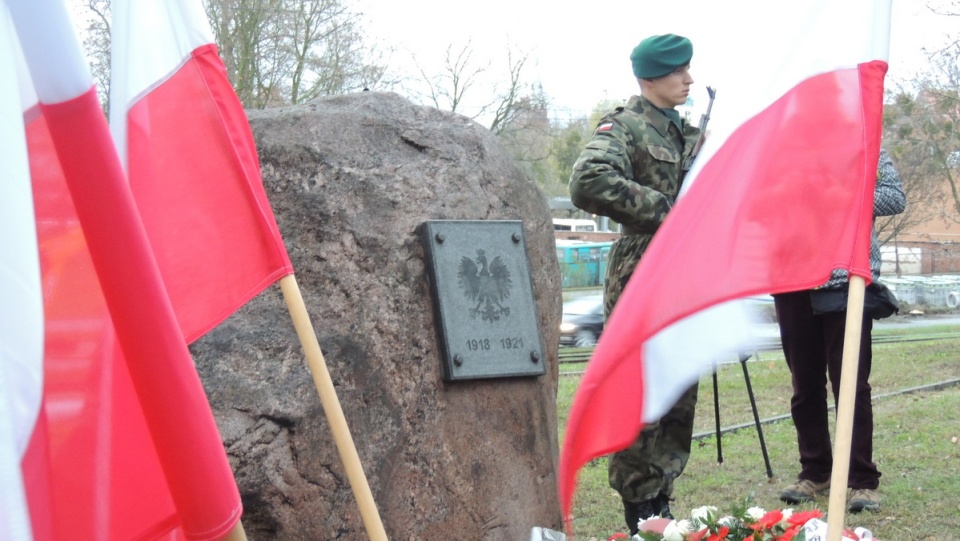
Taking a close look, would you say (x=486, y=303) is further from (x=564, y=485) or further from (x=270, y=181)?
(x=564, y=485)

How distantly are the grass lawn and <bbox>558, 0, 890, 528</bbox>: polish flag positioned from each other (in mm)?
809

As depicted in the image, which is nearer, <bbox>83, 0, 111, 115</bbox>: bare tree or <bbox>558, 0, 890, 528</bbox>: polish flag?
<bbox>558, 0, 890, 528</bbox>: polish flag

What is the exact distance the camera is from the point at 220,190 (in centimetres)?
252

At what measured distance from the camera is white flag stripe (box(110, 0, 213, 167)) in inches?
97.5

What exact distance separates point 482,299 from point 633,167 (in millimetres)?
1015

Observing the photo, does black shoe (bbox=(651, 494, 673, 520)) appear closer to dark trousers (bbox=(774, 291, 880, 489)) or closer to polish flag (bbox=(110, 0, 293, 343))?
dark trousers (bbox=(774, 291, 880, 489))

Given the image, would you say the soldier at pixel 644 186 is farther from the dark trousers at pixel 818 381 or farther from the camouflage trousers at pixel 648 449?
the dark trousers at pixel 818 381

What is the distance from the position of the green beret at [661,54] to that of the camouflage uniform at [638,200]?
0.16 m

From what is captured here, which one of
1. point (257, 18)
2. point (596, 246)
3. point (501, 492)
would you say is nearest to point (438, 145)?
point (501, 492)

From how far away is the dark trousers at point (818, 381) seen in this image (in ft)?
15.4

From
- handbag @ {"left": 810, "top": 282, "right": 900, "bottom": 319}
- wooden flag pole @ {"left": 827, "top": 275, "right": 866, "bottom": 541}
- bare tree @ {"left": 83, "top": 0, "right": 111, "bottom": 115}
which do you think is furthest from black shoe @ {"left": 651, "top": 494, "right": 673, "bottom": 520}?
bare tree @ {"left": 83, "top": 0, "right": 111, "bottom": 115}

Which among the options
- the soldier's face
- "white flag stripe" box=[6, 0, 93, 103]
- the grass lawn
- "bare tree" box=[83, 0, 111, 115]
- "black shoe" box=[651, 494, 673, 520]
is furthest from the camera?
"bare tree" box=[83, 0, 111, 115]

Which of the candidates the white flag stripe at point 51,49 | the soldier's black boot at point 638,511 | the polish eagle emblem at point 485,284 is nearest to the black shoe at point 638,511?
the soldier's black boot at point 638,511

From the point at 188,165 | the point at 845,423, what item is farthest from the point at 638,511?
the point at 188,165
